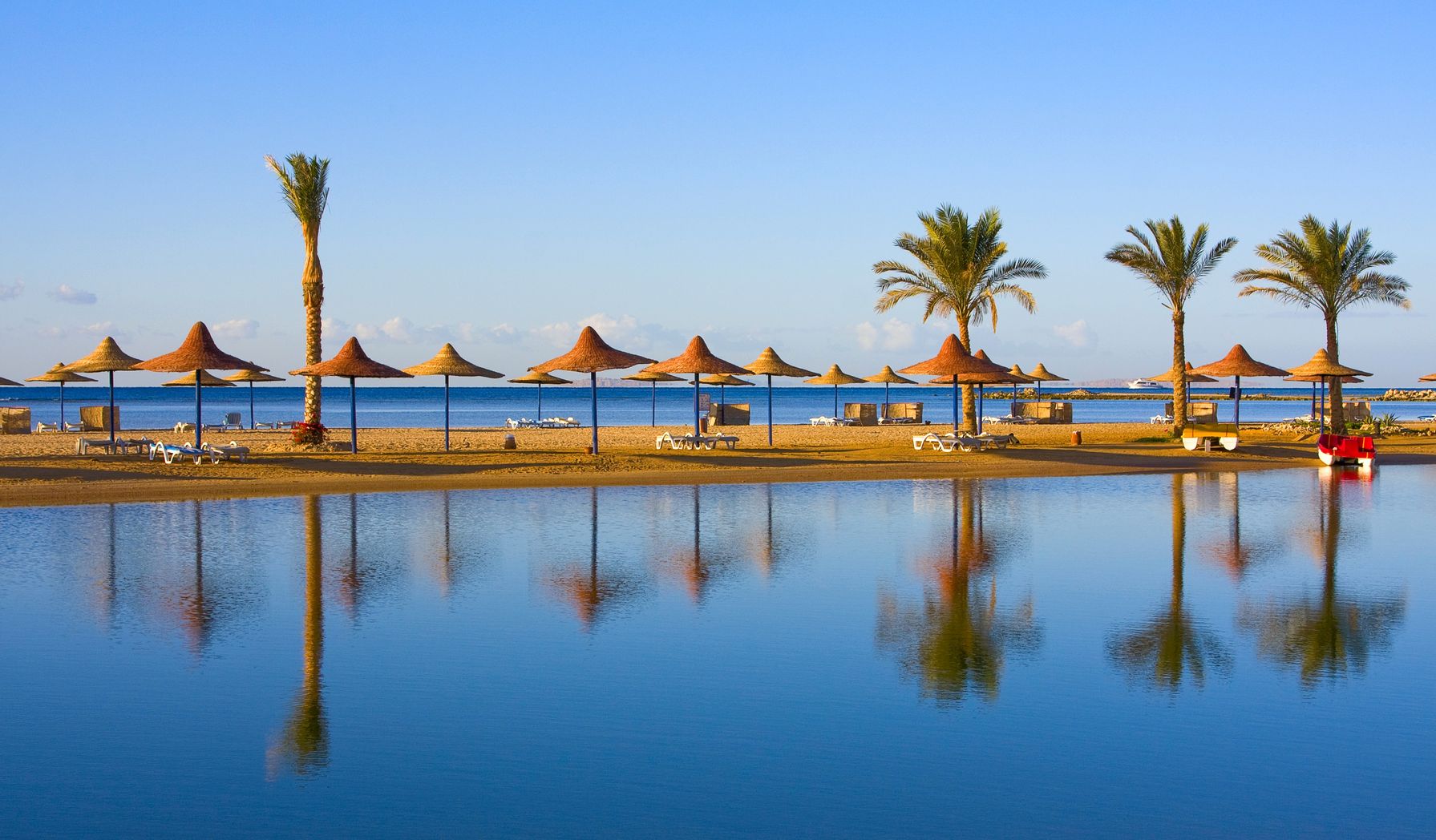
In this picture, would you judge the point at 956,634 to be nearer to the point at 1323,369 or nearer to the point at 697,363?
the point at 697,363

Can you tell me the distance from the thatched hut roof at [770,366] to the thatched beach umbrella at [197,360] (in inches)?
513

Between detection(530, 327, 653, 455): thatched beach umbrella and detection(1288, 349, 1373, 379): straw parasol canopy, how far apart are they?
19026 mm

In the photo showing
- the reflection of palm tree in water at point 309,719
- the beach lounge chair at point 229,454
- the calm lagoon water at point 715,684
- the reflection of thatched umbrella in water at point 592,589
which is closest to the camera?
the calm lagoon water at point 715,684

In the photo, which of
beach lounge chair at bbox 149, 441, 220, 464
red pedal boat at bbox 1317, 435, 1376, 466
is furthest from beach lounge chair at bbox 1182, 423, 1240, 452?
beach lounge chair at bbox 149, 441, 220, 464

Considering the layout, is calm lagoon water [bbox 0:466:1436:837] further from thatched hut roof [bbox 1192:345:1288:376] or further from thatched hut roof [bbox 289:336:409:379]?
thatched hut roof [bbox 1192:345:1288:376]

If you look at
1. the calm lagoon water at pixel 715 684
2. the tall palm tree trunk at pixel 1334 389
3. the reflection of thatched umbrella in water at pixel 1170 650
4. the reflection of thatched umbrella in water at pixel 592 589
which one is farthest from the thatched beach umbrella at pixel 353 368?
the tall palm tree trunk at pixel 1334 389

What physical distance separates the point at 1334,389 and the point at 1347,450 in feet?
28.7

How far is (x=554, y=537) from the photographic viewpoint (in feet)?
51.4

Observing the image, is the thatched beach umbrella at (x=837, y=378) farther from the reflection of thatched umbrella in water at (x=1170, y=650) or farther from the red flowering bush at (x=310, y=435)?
the reflection of thatched umbrella in water at (x=1170, y=650)

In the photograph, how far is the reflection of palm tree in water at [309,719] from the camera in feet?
21.7

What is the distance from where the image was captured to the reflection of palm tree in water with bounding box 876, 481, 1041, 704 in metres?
8.35

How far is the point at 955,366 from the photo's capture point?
29.8m

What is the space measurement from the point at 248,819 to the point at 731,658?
3.99 metres

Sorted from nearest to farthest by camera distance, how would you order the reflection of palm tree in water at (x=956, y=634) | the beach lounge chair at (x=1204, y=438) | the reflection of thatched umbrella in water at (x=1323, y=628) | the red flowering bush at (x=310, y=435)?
the reflection of palm tree in water at (x=956, y=634)
the reflection of thatched umbrella in water at (x=1323, y=628)
the red flowering bush at (x=310, y=435)
the beach lounge chair at (x=1204, y=438)
